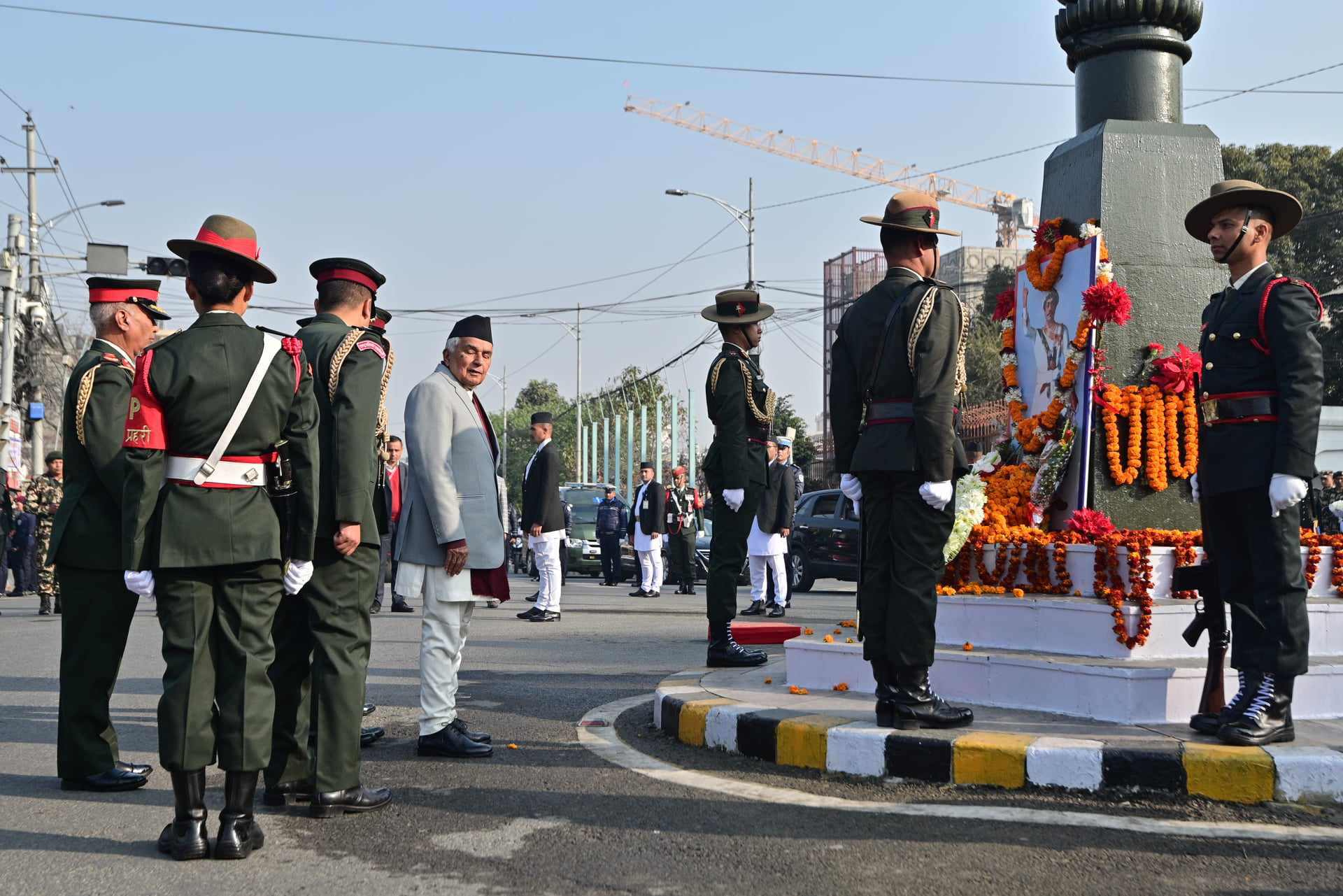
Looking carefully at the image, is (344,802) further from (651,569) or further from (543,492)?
(651,569)

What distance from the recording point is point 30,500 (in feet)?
60.6

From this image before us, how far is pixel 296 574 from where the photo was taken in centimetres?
471

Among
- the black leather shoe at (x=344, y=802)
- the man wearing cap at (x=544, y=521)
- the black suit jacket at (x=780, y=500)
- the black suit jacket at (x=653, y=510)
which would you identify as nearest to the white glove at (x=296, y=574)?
the black leather shoe at (x=344, y=802)

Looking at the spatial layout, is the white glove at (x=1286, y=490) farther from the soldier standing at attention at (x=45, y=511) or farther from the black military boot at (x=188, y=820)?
the soldier standing at attention at (x=45, y=511)

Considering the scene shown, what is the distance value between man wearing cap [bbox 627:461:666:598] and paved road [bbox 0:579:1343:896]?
12.7 metres

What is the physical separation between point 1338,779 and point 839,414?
245 cm

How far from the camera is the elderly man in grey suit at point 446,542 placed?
19.9ft

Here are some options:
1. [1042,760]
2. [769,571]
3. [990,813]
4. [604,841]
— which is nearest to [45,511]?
[769,571]

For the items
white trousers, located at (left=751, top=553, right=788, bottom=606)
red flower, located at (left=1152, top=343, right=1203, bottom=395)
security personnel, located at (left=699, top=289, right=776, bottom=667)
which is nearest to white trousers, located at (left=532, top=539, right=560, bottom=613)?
white trousers, located at (left=751, top=553, right=788, bottom=606)

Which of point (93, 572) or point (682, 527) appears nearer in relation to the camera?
point (93, 572)

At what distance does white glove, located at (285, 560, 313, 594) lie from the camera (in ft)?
15.5

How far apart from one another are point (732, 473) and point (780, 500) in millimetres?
7519

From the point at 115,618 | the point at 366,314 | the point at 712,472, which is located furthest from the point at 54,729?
the point at 712,472

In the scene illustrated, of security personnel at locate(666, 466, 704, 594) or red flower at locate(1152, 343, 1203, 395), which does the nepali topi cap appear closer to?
red flower at locate(1152, 343, 1203, 395)
